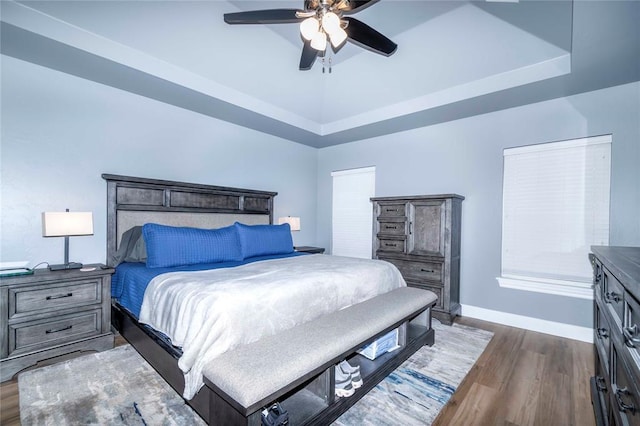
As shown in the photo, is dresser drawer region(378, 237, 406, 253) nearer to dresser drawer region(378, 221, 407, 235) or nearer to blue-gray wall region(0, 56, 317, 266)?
dresser drawer region(378, 221, 407, 235)

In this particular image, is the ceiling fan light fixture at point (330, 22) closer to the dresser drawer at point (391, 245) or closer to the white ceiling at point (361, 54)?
the white ceiling at point (361, 54)

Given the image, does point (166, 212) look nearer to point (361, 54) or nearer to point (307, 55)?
point (307, 55)

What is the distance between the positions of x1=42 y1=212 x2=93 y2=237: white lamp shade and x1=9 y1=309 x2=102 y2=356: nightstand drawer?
2.28 ft

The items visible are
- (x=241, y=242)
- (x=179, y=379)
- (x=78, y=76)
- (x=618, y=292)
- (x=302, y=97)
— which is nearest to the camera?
(x=618, y=292)

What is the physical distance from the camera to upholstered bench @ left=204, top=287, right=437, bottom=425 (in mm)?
1236

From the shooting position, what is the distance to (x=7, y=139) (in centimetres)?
244

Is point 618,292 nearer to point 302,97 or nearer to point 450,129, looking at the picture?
point 450,129

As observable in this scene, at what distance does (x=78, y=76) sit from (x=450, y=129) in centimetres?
427

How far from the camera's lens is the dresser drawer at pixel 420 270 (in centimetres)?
341

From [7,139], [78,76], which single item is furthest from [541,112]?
[7,139]

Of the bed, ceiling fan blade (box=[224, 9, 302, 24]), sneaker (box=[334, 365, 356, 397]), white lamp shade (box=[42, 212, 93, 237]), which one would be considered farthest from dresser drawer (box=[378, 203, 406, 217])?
white lamp shade (box=[42, 212, 93, 237])

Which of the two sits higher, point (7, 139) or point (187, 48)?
point (187, 48)

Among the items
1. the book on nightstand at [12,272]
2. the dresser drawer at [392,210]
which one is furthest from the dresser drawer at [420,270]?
the book on nightstand at [12,272]

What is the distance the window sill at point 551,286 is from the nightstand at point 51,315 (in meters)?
4.22
